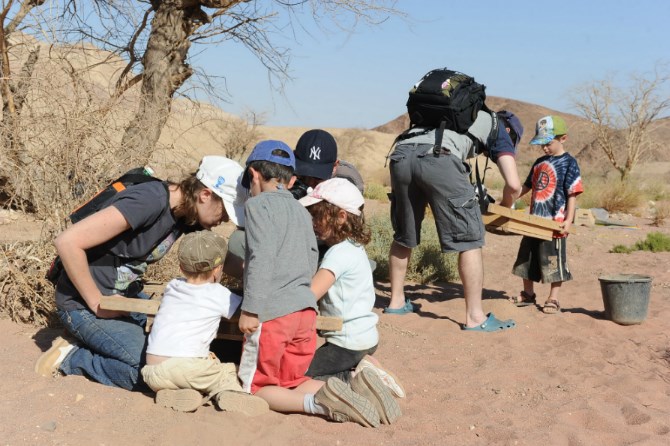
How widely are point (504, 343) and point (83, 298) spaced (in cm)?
287

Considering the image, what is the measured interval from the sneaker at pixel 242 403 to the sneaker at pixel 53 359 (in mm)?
1088

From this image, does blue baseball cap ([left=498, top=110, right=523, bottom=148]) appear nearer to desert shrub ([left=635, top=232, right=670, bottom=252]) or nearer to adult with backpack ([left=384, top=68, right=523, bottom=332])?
adult with backpack ([left=384, top=68, right=523, bottom=332])

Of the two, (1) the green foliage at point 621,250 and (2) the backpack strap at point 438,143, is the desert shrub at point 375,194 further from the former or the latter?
(2) the backpack strap at point 438,143

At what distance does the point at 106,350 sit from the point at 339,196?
152cm

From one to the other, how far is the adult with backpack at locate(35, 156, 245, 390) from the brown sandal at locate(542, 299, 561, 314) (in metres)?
3.16

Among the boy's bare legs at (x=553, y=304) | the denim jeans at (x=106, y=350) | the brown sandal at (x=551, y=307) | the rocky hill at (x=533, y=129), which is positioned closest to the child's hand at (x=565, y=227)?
the boy's bare legs at (x=553, y=304)

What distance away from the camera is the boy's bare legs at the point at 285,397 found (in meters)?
3.58

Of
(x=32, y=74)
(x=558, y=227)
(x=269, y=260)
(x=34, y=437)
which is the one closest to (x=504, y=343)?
(x=558, y=227)

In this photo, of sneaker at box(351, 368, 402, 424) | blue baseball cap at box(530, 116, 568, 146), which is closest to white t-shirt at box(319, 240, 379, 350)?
sneaker at box(351, 368, 402, 424)

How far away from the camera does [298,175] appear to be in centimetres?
470

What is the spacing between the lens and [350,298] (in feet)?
13.0

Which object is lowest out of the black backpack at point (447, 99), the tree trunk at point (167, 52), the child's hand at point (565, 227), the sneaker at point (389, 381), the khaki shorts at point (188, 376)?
the sneaker at point (389, 381)

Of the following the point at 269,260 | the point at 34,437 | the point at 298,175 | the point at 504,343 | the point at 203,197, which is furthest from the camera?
the point at 504,343

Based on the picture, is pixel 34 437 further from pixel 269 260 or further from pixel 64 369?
pixel 269 260
